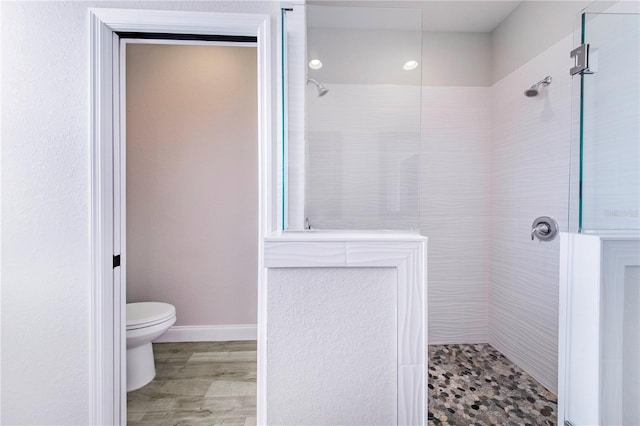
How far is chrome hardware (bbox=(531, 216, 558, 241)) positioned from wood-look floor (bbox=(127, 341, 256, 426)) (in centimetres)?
185

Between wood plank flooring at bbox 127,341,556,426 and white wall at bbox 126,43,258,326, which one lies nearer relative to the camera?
wood plank flooring at bbox 127,341,556,426

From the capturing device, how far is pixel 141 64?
2.44 meters

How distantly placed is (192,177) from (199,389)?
1.50m

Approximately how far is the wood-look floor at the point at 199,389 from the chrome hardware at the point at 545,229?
6.08 feet

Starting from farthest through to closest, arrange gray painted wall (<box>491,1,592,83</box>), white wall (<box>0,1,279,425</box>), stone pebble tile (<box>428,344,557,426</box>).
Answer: gray painted wall (<box>491,1,592,83</box>) < stone pebble tile (<box>428,344,557,426</box>) < white wall (<box>0,1,279,425</box>)

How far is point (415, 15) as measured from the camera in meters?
1.24

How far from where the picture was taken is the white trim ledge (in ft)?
3.23

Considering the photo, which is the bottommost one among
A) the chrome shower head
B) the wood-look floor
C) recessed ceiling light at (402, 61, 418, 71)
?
the wood-look floor

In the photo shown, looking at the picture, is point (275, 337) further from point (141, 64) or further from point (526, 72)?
point (141, 64)

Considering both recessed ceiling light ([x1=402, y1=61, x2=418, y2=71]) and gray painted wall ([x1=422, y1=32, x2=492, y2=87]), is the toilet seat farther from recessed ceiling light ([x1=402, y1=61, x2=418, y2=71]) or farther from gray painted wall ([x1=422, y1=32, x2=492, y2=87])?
gray painted wall ([x1=422, y1=32, x2=492, y2=87])

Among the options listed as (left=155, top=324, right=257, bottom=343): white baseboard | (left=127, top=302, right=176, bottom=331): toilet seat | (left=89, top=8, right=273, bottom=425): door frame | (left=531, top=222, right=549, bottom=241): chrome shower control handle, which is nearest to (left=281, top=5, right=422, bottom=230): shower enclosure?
(left=89, top=8, right=273, bottom=425): door frame

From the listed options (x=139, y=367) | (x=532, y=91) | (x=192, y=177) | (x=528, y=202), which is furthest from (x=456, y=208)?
(x=139, y=367)

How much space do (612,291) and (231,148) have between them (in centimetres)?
236

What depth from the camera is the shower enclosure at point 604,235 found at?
93 centimetres
